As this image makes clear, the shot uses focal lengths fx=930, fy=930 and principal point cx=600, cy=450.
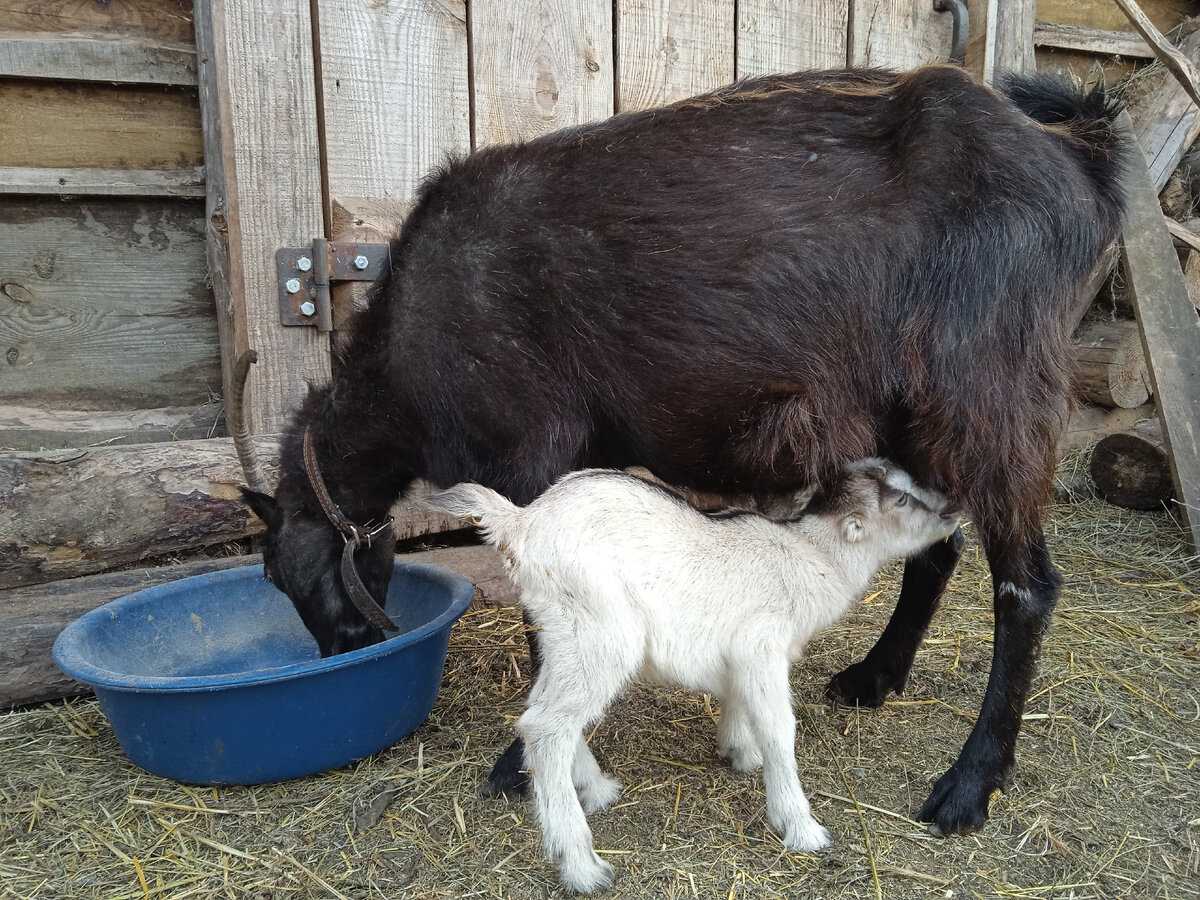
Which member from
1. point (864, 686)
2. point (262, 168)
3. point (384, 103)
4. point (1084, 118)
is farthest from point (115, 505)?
point (1084, 118)

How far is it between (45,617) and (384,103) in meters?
2.21

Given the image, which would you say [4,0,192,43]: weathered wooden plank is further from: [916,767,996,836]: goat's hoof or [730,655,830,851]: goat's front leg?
[916,767,996,836]: goat's hoof

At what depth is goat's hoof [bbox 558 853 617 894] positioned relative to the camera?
218 centimetres

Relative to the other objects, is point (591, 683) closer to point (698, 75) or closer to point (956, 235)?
point (956, 235)

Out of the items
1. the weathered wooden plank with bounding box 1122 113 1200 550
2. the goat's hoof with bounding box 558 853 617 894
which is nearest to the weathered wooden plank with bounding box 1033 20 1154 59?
the weathered wooden plank with bounding box 1122 113 1200 550

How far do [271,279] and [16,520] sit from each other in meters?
1.20

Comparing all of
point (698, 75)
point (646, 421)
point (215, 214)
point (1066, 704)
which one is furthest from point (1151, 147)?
point (215, 214)

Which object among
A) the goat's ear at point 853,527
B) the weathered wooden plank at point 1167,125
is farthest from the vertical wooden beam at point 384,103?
the weathered wooden plank at point 1167,125

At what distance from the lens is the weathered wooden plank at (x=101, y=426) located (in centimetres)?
373

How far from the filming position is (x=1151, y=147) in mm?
4945

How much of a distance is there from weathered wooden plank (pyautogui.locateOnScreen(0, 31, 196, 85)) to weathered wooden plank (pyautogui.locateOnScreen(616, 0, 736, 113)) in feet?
5.85

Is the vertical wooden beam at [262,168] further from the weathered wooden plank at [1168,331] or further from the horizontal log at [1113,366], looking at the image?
the horizontal log at [1113,366]

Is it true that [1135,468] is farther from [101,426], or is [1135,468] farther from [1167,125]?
[101,426]

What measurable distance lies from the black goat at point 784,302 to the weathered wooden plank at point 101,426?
1.51 metres
